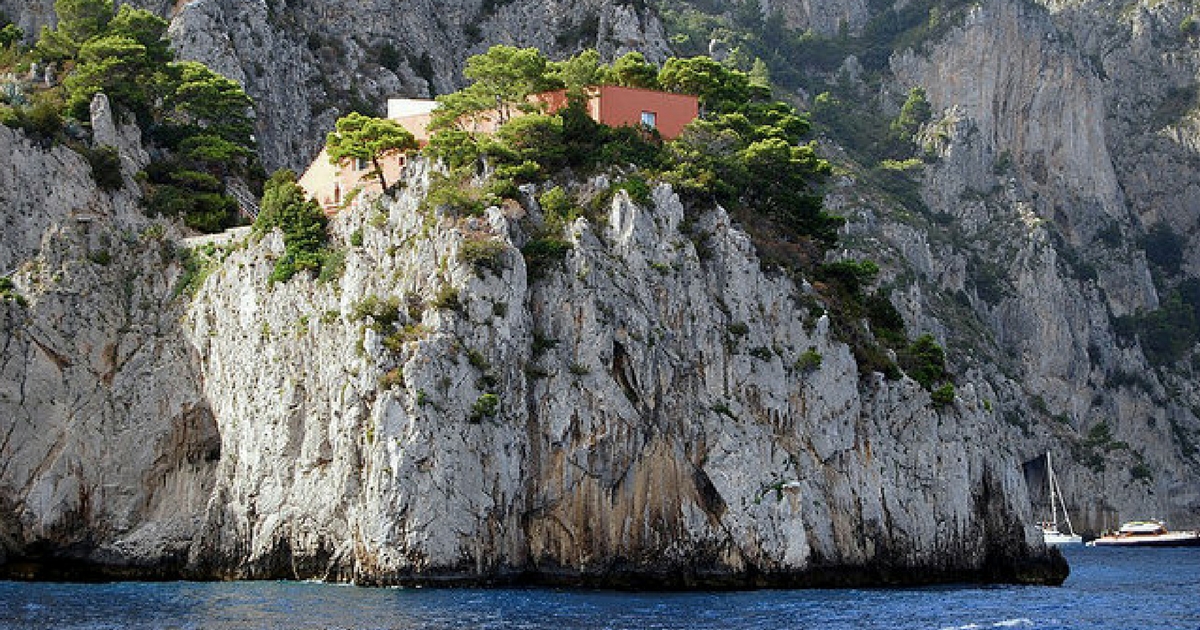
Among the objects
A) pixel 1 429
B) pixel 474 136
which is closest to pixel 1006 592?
pixel 474 136

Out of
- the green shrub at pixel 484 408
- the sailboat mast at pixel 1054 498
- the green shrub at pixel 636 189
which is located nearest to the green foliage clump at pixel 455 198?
the green shrub at pixel 636 189

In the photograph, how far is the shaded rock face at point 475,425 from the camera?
2645 inches

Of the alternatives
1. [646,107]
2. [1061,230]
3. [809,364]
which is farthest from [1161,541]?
[646,107]

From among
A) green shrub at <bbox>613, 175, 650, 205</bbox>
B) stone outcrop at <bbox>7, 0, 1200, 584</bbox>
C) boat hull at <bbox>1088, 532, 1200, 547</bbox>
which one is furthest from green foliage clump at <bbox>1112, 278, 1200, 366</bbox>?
green shrub at <bbox>613, 175, 650, 205</bbox>

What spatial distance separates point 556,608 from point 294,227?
2629 cm

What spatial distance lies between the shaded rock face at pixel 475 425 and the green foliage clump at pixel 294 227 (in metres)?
0.75

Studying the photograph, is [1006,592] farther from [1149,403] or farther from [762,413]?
[1149,403]

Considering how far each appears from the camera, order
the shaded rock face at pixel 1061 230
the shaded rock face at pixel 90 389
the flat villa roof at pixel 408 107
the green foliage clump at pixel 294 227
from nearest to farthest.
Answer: the shaded rock face at pixel 90 389, the green foliage clump at pixel 294 227, the flat villa roof at pixel 408 107, the shaded rock face at pixel 1061 230

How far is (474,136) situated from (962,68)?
92.1 m

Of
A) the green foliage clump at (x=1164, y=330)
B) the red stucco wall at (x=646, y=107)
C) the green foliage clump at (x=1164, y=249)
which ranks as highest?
the green foliage clump at (x=1164, y=249)

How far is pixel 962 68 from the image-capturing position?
158750mm

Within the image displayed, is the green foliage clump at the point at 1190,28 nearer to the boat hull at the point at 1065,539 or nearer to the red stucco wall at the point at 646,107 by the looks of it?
the boat hull at the point at 1065,539

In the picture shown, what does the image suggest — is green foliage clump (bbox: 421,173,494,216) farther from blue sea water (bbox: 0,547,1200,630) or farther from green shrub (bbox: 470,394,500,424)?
blue sea water (bbox: 0,547,1200,630)

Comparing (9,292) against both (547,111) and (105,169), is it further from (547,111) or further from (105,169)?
(547,111)
